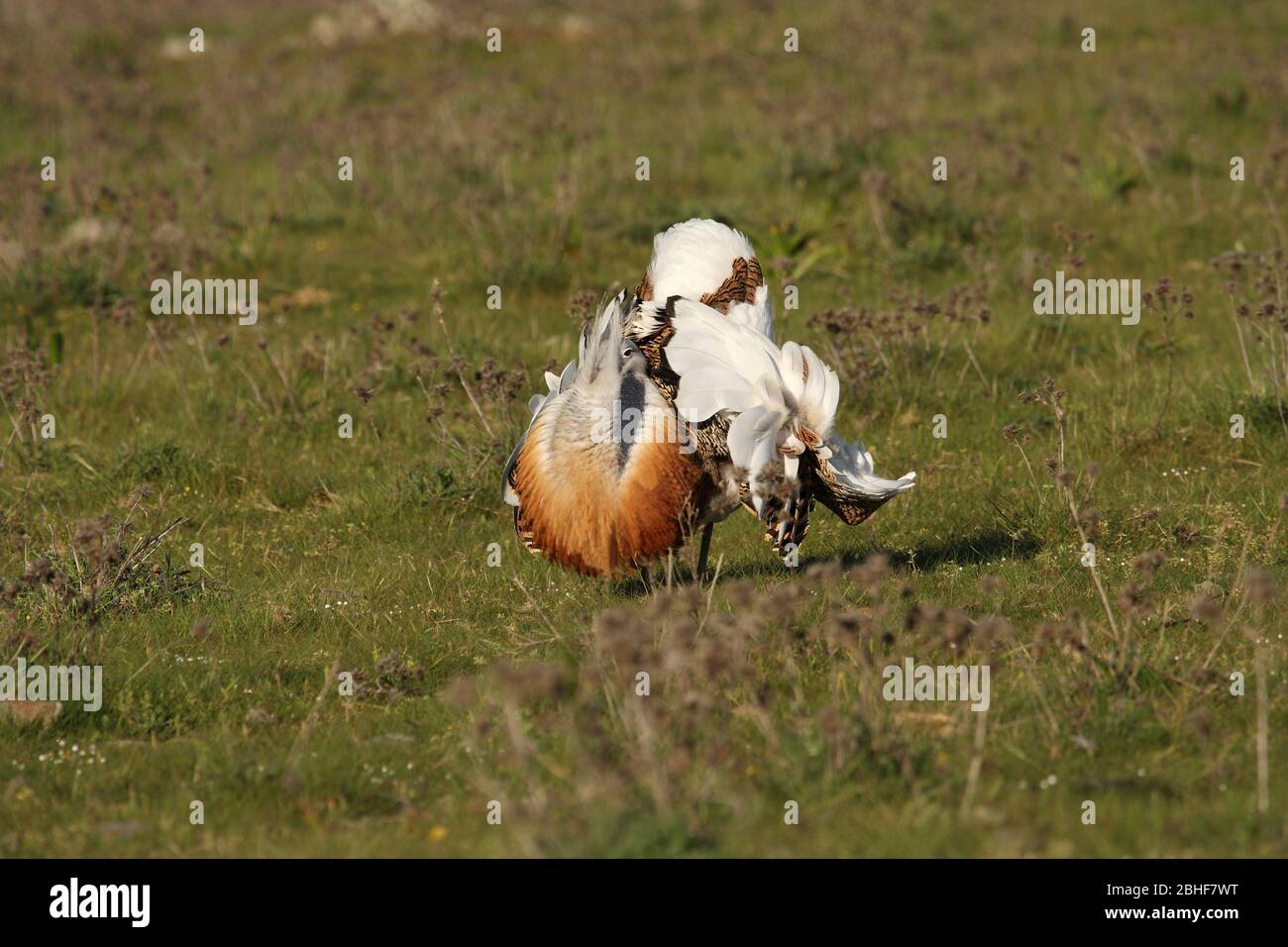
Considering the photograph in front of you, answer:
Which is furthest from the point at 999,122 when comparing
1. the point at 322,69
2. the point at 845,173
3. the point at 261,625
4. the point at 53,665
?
the point at 53,665

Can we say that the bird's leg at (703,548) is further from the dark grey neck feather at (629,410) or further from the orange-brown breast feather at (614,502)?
the dark grey neck feather at (629,410)

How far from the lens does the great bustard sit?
5465mm

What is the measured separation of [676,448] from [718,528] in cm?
175

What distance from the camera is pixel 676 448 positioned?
18.3ft

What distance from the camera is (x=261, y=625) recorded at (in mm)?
6141

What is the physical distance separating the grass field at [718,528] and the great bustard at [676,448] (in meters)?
0.33

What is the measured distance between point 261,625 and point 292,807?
171 cm

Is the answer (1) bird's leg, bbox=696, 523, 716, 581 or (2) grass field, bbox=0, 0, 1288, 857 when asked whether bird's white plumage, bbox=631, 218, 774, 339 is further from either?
(2) grass field, bbox=0, 0, 1288, 857

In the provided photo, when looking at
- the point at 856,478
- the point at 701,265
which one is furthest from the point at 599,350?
the point at 701,265

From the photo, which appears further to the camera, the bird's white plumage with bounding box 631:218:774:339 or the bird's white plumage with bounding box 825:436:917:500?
the bird's white plumage with bounding box 631:218:774:339

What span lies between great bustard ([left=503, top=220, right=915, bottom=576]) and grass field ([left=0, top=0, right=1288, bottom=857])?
333 millimetres

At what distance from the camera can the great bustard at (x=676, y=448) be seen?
5.46m

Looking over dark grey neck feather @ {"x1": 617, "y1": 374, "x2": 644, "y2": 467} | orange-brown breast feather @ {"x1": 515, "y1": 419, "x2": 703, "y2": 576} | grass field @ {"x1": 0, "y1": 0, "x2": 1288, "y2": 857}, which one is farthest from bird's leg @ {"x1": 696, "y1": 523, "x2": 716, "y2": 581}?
dark grey neck feather @ {"x1": 617, "y1": 374, "x2": 644, "y2": 467}

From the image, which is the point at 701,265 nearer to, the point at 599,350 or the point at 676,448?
the point at 599,350
